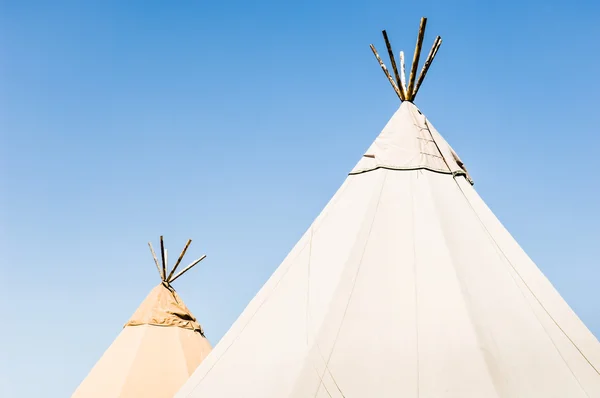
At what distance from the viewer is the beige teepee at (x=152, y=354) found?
9742 millimetres

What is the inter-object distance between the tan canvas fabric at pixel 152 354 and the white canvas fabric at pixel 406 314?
532 centimetres

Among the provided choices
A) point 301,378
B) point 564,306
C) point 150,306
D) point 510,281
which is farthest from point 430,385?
point 150,306

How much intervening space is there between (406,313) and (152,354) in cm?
695

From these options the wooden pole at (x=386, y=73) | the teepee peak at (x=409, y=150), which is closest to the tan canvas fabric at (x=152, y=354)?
the teepee peak at (x=409, y=150)

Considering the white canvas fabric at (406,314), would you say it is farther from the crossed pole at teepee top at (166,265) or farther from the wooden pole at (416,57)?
the crossed pole at teepee top at (166,265)

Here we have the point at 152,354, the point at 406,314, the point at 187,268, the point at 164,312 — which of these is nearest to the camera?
the point at 406,314

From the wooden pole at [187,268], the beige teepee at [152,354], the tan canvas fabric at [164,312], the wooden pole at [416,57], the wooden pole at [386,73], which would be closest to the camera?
the wooden pole at [416,57]

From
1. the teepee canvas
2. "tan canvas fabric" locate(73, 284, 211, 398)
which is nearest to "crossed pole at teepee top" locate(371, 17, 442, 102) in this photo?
the teepee canvas

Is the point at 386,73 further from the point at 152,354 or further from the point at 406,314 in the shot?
the point at 152,354

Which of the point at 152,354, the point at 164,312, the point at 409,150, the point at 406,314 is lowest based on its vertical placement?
the point at 406,314

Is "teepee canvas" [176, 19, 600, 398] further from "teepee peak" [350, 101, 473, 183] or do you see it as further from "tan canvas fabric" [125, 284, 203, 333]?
"tan canvas fabric" [125, 284, 203, 333]

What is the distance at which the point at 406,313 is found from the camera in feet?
14.3

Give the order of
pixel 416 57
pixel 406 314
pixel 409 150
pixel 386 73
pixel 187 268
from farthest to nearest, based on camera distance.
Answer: pixel 187 268
pixel 386 73
pixel 416 57
pixel 409 150
pixel 406 314

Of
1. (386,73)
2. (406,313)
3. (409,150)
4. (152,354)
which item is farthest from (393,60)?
(152,354)
